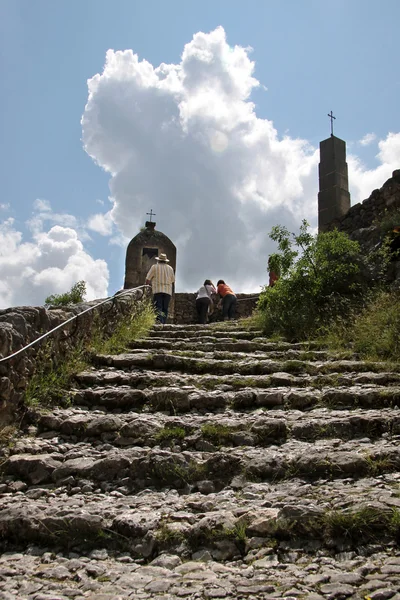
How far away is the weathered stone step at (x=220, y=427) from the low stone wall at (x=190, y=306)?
12738mm

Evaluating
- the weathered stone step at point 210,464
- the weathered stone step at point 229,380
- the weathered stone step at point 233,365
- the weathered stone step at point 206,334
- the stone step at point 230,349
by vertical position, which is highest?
the weathered stone step at point 206,334

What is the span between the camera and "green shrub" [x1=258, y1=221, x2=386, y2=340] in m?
8.16

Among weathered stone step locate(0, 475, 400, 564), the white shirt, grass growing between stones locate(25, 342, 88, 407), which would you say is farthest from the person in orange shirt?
weathered stone step locate(0, 475, 400, 564)

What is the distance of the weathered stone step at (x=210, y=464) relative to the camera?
3373 millimetres

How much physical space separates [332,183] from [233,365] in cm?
977

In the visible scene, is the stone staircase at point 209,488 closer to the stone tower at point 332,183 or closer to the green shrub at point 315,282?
the green shrub at point 315,282

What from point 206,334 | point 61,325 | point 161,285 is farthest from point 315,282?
point 61,325

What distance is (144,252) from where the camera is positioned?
1947 centimetres

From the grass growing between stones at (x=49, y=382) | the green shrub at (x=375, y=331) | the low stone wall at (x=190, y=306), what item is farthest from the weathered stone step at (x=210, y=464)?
the low stone wall at (x=190, y=306)

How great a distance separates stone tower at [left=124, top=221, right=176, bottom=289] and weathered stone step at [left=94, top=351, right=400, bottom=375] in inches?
503

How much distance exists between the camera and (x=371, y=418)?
397 cm

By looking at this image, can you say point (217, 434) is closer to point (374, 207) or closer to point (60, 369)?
point (60, 369)

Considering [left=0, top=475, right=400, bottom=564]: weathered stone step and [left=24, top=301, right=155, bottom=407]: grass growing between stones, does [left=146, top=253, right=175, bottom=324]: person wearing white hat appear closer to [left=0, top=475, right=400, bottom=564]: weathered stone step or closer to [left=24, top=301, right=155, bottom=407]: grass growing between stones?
[left=24, top=301, right=155, bottom=407]: grass growing between stones

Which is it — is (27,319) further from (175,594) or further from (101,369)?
(175,594)
